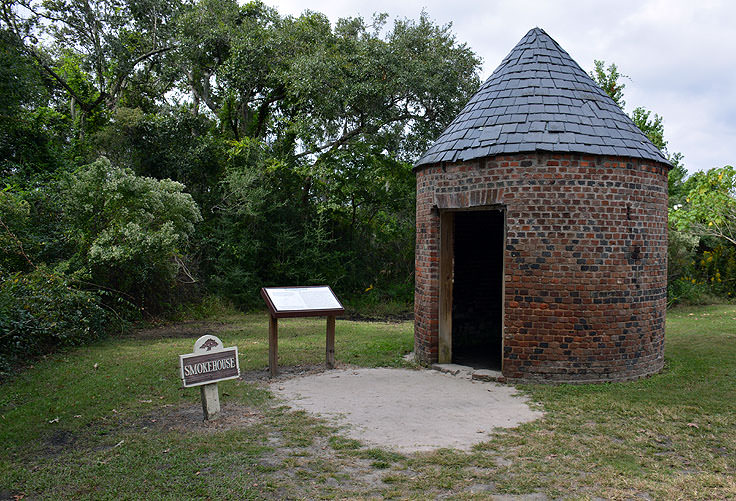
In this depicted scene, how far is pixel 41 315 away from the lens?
9.19 m

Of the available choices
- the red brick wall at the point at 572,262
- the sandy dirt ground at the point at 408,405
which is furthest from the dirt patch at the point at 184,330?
the red brick wall at the point at 572,262

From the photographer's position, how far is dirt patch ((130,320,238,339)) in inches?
467

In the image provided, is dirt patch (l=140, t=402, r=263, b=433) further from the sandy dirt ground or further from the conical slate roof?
the conical slate roof

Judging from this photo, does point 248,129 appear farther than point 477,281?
Yes

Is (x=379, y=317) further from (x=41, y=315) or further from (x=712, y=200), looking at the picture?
(x=712, y=200)

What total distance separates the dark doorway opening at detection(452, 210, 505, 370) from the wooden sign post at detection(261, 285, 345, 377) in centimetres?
284

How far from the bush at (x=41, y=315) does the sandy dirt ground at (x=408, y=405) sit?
4276mm

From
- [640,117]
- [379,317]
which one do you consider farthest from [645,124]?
[379,317]

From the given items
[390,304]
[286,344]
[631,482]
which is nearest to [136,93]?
[390,304]

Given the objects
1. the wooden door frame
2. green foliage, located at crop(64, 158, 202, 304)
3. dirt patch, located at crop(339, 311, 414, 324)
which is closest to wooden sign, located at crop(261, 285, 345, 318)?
the wooden door frame

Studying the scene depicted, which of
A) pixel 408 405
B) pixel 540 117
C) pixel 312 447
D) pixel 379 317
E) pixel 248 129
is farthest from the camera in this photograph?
pixel 248 129

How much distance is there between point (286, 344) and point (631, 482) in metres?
7.27

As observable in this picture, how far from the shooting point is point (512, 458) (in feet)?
16.1

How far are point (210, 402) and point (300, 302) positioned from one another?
238cm
